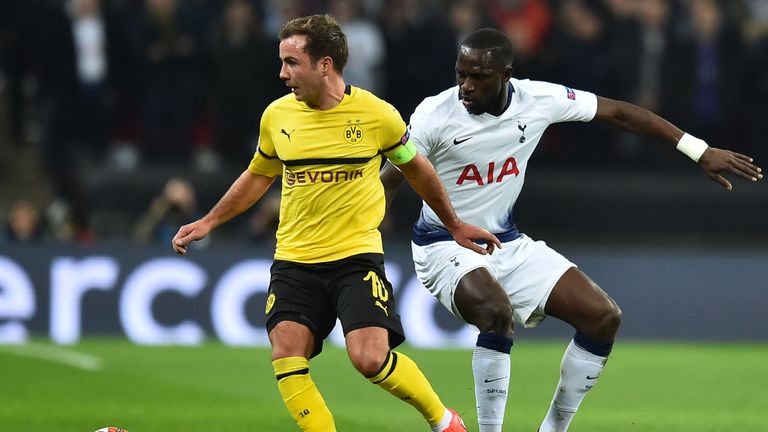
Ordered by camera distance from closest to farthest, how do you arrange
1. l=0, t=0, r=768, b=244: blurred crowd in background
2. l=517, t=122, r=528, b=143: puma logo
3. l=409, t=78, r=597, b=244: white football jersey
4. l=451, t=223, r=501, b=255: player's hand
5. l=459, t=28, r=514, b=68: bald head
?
l=451, t=223, r=501, b=255: player's hand
l=459, t=28, r=514, b=68: bald head
l=409, t=78, r=597, b=244: white football jersey
l=517, t=122, r=528, b=143: puma logo
l=0, t=0, r=768, b=244: blurred crowd in background

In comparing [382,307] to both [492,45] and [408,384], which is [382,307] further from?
[492,45]

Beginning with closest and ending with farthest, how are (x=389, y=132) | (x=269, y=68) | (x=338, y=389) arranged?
(x=389, y=132)
(x=338, y=389)
(x=269, y=68)

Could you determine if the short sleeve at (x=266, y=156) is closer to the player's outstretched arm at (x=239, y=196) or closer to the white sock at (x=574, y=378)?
the player's outstretched arm at (x=239, y=196)

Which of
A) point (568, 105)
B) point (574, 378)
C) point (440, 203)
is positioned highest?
point (568, 105)

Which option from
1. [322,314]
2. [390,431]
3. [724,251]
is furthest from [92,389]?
[724,251]

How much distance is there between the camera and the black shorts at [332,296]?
24.1 feet

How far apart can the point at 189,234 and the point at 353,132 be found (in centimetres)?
102

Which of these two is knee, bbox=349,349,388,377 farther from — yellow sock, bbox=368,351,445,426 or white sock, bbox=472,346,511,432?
white sock, bbox=472,346,511,432

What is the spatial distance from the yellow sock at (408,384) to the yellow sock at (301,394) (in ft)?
1.03

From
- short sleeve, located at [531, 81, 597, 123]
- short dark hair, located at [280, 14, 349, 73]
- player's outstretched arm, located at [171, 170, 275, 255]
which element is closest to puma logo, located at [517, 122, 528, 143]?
short sleeve, located at [531, 81, 597, 123]

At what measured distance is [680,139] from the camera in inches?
321

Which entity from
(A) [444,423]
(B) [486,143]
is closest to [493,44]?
(B) [486,143]

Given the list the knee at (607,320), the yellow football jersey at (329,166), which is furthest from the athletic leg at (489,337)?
the yellow football jersey at (329,166)

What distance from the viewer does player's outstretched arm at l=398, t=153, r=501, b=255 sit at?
7520mm
